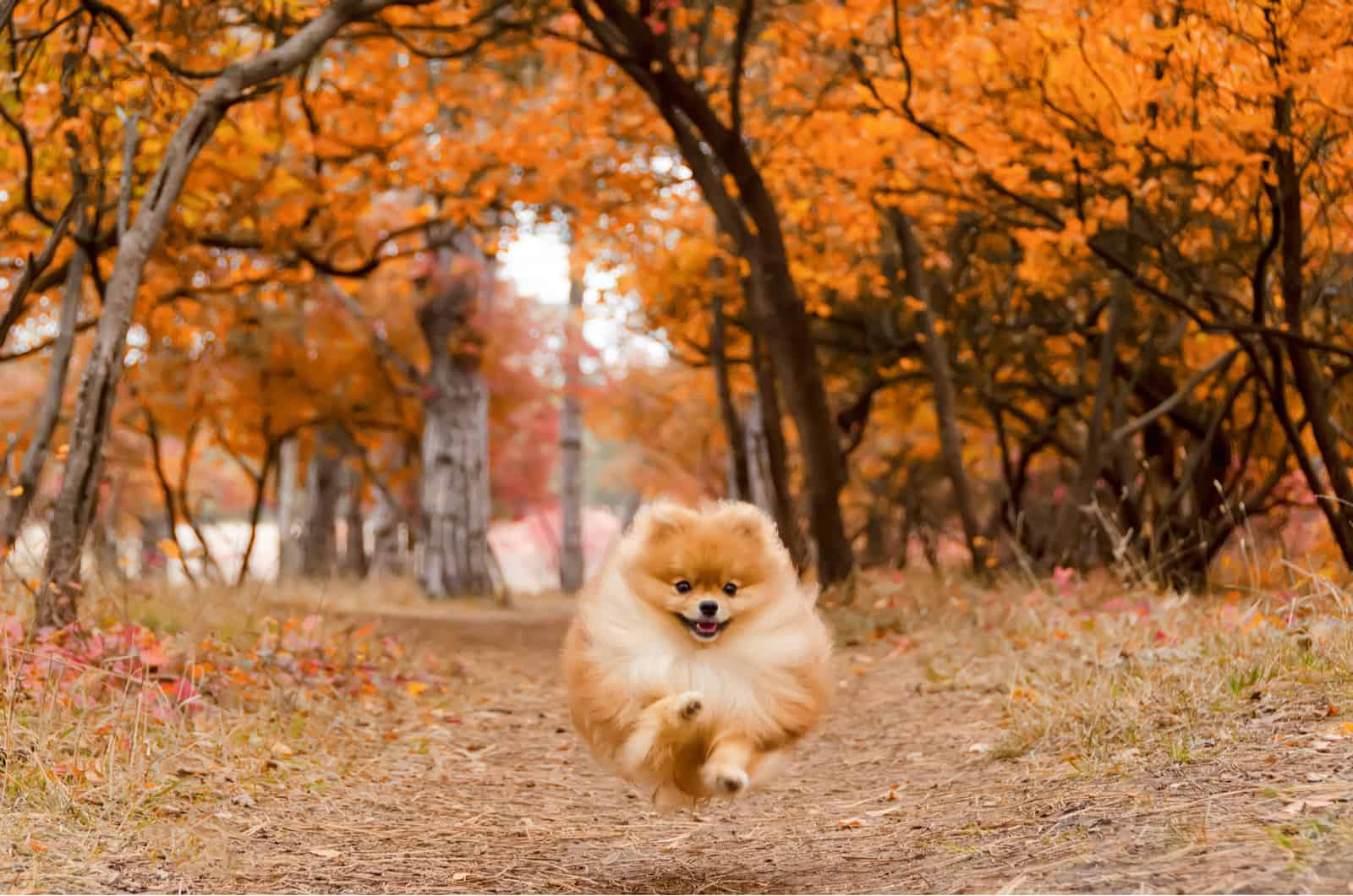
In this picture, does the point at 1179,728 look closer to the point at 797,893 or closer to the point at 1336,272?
the point at 797,893

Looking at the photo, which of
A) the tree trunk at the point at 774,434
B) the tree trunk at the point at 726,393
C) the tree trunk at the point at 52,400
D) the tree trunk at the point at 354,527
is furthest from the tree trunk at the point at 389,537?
the tree trunk at the point at 52,400

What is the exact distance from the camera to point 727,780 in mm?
4008

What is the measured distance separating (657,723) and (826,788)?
228 cm

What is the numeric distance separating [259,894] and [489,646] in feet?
26.4

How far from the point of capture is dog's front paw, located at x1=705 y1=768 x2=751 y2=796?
400 centimetres

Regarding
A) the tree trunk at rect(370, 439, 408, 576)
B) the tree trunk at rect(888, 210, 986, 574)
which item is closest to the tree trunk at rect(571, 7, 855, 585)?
the tree trunk at rect(888, 210, 986, 574)

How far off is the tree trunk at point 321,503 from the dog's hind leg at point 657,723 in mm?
19667

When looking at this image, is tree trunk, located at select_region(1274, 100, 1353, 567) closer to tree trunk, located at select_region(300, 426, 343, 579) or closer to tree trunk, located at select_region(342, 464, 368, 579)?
tree trunk, located at select_region(300, 426, 343, 579)

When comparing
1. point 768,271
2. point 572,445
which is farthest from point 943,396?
point 572,445

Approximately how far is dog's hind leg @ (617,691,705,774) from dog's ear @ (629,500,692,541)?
554 mm

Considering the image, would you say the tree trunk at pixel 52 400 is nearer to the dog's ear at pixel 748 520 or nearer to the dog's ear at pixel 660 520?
the dog's ear at pixel 660 520

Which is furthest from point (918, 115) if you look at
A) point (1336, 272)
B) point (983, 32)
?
point (1336, 272)

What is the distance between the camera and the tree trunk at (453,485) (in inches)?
766

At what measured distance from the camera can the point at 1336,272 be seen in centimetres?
946
